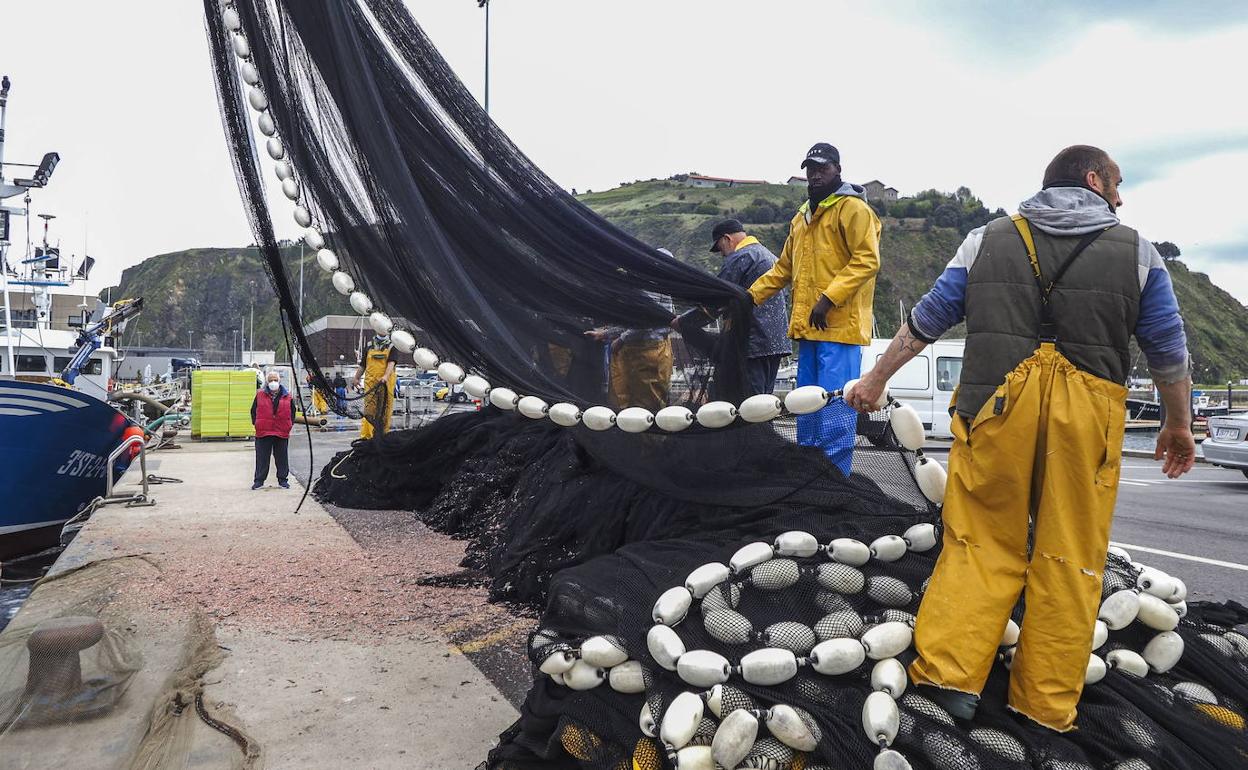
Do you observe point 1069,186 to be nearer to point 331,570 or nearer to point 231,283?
point 331,570

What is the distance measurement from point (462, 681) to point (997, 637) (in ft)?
6.03

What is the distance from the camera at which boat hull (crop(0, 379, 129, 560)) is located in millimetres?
7988

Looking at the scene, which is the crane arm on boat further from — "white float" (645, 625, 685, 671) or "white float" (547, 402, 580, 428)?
"white float" (645, 625, 685, 671)

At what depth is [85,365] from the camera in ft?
53.3

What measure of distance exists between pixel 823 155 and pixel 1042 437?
2.21 metres

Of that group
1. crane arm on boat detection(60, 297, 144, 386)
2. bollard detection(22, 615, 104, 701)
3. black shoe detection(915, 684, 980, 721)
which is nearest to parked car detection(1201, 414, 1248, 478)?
black shoe detection(915, 684, 980, 721)

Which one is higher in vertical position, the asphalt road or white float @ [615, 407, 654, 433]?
white float @ [615, 407, 654, 433]

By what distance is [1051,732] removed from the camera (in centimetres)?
220

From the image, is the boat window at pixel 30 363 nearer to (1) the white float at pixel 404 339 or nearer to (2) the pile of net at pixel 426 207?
(2) the pile of net at pixel 426 207

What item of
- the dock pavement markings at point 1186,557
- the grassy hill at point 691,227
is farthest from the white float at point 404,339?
the grassy hill at point 691,227

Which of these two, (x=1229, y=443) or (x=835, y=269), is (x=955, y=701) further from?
(x=1229, y=443)

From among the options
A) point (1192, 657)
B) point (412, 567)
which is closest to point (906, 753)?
point (1192, 657)

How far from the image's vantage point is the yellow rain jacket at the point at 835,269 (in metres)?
3.92

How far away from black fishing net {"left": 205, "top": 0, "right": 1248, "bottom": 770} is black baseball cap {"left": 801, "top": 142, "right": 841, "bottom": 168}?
83 centimetres
